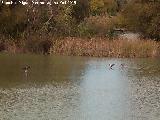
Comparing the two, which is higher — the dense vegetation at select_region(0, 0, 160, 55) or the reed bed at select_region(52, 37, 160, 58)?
the dense vegetation at select_region(0, 0, 160, 55)

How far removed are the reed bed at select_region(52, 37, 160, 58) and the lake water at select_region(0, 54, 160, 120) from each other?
2.04 meters

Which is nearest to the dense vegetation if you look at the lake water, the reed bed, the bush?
the bush

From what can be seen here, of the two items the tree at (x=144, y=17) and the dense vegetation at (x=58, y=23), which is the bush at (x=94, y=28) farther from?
the tree at (x=144, y=17)

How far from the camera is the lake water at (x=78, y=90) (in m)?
12.3

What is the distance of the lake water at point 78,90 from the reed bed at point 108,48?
204cm

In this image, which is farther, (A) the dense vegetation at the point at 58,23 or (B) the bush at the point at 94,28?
(B) the bush at the point at 94,28

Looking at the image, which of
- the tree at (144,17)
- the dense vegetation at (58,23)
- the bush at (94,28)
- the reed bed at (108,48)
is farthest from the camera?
the bush at (94,28)

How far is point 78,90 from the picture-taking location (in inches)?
626

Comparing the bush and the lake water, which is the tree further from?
the lake water

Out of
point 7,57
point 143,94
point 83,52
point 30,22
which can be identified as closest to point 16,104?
point 143,94

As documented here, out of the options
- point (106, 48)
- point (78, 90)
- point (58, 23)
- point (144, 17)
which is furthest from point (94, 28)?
point (78, 90)

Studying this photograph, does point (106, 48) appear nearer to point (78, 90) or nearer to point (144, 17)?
point (144, 17)

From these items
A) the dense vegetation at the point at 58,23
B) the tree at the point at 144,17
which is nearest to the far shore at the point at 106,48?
the dense vegetation at the point at 58,23

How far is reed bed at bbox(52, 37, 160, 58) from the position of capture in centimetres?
2666
